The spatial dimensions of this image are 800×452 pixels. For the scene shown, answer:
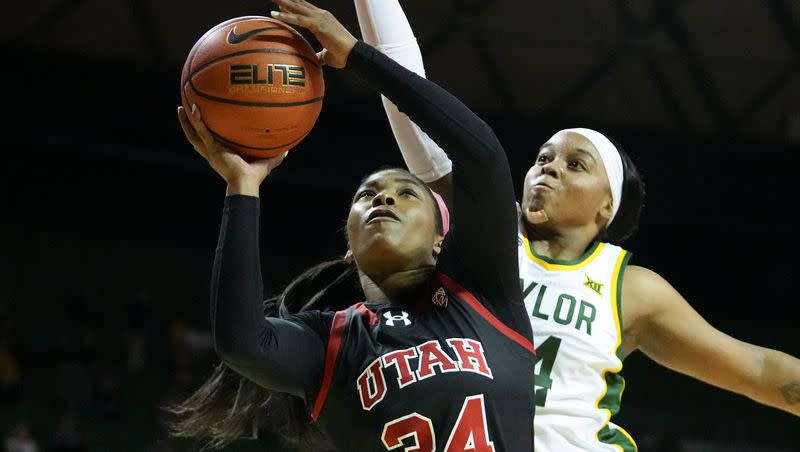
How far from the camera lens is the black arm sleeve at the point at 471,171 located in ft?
7.39

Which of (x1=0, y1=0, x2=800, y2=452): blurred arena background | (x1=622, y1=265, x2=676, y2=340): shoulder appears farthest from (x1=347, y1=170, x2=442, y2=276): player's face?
(x1=0, y1=0, x2=800, y2=452): blurred arena background

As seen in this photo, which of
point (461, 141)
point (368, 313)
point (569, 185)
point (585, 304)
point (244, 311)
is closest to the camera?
point (244, 311)

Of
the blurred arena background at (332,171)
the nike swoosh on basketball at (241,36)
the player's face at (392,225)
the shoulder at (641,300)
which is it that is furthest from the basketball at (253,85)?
the blurred arena background at (332,171)

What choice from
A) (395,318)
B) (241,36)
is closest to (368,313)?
(395,318)

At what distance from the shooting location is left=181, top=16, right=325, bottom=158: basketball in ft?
7.60

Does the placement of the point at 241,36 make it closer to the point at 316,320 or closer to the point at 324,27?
the point at 324,27

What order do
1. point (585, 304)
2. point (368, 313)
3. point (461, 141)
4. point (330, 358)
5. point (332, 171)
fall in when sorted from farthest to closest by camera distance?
point (332, 171) < point (585, 304) < point (368, 313) < point (330, 358) < point (461, 141)

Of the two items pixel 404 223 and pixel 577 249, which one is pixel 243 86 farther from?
pixel 577 249

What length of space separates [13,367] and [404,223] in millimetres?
8116

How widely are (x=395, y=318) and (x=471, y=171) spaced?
41cm

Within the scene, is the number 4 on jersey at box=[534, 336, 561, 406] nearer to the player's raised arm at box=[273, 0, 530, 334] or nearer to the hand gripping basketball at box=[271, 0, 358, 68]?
the player's raised arm at box=[273, 0, 530, 334]

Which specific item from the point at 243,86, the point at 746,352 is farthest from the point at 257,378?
the point at 746,352

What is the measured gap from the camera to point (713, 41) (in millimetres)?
10969

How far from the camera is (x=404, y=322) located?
242 centimetres
